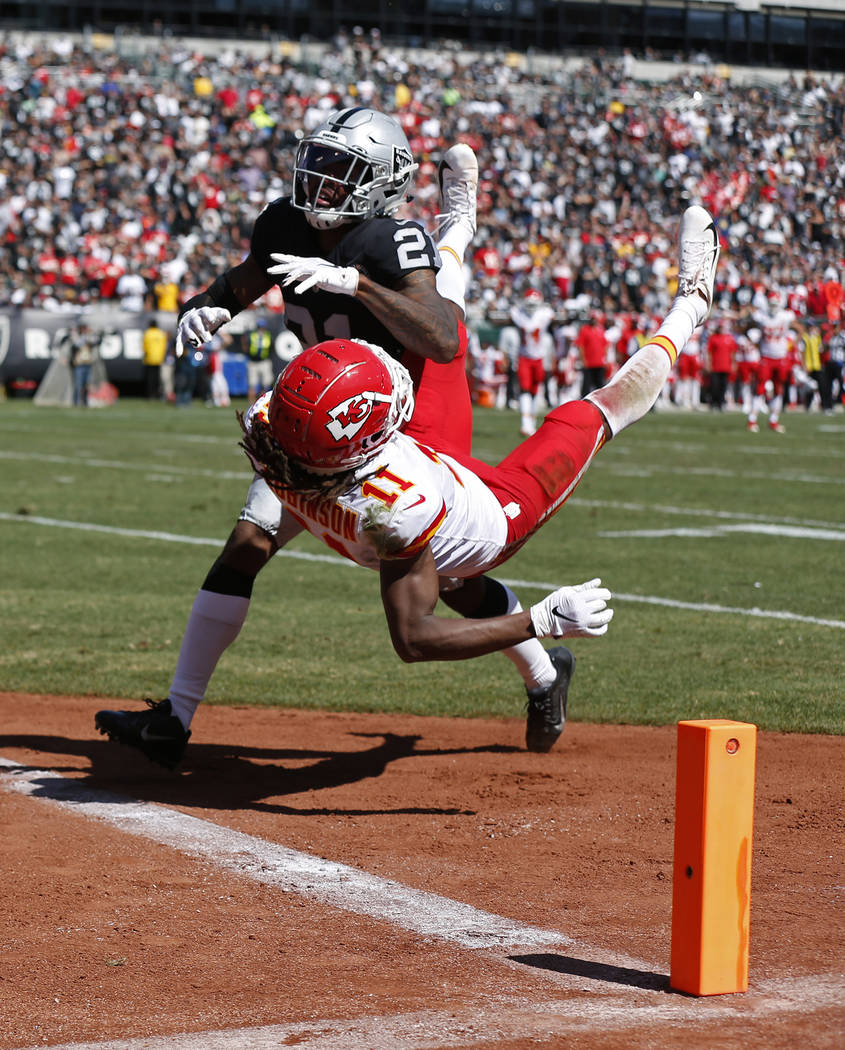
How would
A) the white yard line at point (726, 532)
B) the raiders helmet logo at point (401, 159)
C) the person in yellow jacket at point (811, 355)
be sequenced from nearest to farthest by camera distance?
the raiders helmet logo at point (401, 159) < the white yard line at point (726, 532) < the person in yellow jacket at point (811, 355)

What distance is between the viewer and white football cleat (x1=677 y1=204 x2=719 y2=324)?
6121 millimetres

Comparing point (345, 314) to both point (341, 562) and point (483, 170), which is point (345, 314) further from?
point (483, 170)

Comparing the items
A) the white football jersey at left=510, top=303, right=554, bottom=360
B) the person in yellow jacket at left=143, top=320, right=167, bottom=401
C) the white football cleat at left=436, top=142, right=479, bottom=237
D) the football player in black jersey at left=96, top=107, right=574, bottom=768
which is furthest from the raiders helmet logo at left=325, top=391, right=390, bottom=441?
the person in yellow jacket at left=143, top=320, right=167, bottom=401

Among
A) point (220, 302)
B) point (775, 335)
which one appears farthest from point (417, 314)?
point (775, 335)

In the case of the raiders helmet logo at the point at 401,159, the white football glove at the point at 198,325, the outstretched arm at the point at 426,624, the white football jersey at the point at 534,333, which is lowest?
the outstretched arm at the point at 426,624

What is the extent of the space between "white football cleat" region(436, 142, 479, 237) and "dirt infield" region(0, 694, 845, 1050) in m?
2.05

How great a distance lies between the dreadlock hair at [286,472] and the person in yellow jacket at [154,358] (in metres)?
23.3

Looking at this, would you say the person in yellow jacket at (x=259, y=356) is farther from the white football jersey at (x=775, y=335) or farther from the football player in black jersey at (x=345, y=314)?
the football player in black jersey at (x=345, y=314)

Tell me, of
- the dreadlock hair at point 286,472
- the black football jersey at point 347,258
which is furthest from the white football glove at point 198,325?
the dreadlock hair at point 286,472

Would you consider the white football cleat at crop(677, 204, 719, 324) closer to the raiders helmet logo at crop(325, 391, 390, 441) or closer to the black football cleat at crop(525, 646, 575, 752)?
the black football cleat at crop(525, 646, 575, 752)

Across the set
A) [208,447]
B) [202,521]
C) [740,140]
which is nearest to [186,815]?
[202,521]

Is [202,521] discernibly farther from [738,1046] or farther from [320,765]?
[738,1046]

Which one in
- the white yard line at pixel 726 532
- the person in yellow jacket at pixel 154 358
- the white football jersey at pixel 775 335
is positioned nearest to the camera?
the white yard line at pixel 726 532

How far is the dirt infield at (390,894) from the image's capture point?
3080 millimetres
